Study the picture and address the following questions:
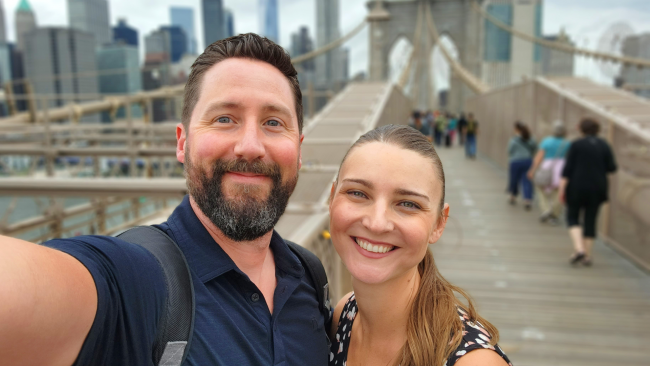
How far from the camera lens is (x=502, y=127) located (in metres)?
10.1

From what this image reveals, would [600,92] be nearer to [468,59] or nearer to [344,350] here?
[344,350]

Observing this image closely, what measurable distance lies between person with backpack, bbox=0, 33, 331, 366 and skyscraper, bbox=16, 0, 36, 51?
2904 cm

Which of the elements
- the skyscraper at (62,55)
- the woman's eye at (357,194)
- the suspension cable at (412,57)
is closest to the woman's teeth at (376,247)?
the woman's eye at (357,194)

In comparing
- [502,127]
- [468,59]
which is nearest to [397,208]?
[502,127]

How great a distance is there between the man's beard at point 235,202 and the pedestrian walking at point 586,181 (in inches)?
158

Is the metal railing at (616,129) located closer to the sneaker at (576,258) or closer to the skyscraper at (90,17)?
the sneaker at (576,258)

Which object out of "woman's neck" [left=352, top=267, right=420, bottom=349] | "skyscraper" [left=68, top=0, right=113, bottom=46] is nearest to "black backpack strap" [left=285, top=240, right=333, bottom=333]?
"woman's neck" [left=352, top=267, right=420, bottom=349]

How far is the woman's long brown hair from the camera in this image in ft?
3.64

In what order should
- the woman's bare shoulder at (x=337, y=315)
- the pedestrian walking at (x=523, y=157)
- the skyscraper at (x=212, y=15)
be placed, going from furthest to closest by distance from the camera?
the skyscraper at (x=212, y=15) < the pedestrian walking at (x=523, y=157) < the woman's bare shoulder at (x=337, y=315)

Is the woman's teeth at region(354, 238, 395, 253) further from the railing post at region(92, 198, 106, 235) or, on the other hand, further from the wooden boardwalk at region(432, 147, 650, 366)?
the railing post at region(92, 198, 106, 235)

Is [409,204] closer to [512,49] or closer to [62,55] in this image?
[512,49]

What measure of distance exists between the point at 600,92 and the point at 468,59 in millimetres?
25658

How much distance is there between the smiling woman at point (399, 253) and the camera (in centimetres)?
112

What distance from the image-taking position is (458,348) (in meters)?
1.08
